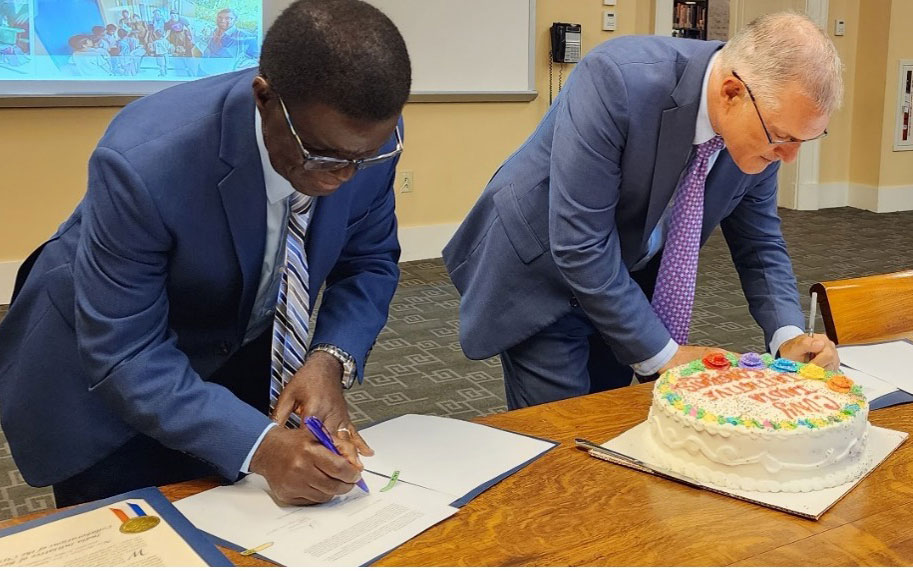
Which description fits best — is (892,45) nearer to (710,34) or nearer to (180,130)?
(710,34)

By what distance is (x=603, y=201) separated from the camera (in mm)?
1685

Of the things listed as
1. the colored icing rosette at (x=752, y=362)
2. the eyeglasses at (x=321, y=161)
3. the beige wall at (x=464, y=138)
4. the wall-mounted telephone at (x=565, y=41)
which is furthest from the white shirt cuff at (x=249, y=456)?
the wall-mounted telephone at (x=565, y=41)

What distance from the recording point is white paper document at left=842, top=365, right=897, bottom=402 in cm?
162

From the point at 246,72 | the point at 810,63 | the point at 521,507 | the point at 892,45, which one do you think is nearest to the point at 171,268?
the point at 246,72

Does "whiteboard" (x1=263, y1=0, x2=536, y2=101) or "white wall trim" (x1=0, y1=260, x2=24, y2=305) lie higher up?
"whiteboard" (x1=263, y1=0, x2=536, y2=101)

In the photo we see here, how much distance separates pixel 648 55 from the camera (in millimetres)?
1707

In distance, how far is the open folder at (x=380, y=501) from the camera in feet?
3.64

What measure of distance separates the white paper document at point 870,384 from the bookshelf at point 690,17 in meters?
8.87

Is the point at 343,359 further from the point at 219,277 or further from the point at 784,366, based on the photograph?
the point at 784,366

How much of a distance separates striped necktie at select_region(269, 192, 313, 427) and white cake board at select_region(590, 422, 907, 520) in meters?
0.47

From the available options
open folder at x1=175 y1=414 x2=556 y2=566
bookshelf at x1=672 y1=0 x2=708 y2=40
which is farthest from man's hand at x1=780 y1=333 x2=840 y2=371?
bookshelf at x1=672 y1=0 x2=708 y2=40

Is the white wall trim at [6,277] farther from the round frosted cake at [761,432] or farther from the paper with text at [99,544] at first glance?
the round frosted cake at [761,432]

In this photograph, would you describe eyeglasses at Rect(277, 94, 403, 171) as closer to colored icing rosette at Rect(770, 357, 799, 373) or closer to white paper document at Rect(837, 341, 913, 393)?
colored icing rosette at Rect(770, 357, 799, 373)

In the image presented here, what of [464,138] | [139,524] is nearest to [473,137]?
[464,138]
